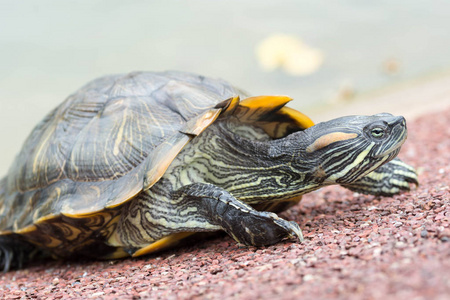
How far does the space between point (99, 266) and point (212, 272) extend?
1.51 m

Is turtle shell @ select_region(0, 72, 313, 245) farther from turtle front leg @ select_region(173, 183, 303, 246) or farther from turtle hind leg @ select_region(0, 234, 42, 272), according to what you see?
turtle front leg @ select_region(173, 183, 303, 246)

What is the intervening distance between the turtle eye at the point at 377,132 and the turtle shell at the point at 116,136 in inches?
28.8

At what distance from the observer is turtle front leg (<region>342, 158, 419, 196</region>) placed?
4.00 metres

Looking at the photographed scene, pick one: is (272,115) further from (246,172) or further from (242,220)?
(242,220)

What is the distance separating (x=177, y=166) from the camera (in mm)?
3449

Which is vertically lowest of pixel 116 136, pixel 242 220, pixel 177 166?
pixel 242 220

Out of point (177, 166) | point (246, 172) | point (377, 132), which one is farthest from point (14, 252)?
point (377, 132)

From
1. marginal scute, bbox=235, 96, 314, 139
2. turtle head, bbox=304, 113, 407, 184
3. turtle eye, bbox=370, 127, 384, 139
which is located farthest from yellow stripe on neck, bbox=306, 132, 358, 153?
marginal scute, bbox=235, 96, 314, 139

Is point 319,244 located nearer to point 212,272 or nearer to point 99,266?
point 212,272

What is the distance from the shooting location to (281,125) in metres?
3.90

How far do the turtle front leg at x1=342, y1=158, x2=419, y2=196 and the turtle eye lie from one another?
35.7 inches

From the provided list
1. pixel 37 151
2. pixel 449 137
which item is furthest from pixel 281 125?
pixel 449 137

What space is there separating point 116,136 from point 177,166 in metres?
0.59

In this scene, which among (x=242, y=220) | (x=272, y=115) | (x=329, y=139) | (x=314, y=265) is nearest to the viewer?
(x=314, y=265)
